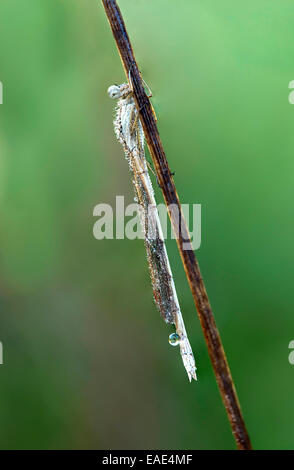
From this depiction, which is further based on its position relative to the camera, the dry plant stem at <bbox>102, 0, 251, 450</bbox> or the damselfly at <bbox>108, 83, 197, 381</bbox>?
the damselfly at <bbox>108, 83, 197, 381</bbox>

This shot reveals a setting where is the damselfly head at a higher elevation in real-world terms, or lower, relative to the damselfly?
higher

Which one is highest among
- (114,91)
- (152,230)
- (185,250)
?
(114,91)

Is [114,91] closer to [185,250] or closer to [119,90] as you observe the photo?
[119,90]

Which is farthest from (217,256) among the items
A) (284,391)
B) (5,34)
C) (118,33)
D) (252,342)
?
(5,34)

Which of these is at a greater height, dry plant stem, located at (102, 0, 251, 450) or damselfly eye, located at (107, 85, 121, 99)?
damselfly eye, located at (107, 85, 121, 99)

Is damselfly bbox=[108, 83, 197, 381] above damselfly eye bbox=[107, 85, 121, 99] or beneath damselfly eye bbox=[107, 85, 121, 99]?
beneath

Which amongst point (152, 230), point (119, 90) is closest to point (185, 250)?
point (152, 230)
